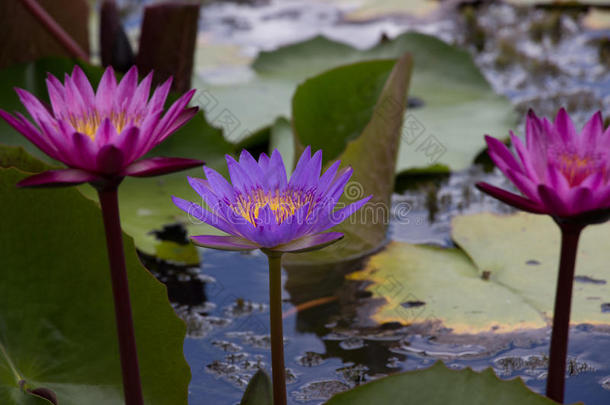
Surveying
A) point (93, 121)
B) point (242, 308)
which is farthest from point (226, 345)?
point (93, 121)

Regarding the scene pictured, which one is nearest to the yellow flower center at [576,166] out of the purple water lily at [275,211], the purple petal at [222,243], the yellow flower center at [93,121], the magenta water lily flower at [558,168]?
the magenta water lily flower at [558,168]

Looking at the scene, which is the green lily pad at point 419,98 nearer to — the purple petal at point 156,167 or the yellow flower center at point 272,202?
the yellow flower center at point 272,202

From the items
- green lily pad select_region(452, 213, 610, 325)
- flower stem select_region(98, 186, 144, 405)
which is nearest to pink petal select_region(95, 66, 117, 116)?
flower stem select_region(98, 186, 144, 405)

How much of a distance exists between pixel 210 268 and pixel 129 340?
0.79 meters

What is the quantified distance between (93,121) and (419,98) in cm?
176

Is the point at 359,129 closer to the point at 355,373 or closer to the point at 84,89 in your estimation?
the point at 355,373

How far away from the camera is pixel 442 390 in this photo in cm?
73

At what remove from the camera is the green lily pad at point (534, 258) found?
123cm

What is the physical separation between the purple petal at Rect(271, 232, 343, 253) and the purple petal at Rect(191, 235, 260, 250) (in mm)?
30

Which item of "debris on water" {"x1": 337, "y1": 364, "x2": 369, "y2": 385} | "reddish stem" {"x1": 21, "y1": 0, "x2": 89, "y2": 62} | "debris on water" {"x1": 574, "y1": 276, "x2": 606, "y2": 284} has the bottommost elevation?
"debris on water" {"x1": 337, "y1": 364, "x2": 369, "y2": 385}

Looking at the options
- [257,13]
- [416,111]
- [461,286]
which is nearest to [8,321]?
[461,286]

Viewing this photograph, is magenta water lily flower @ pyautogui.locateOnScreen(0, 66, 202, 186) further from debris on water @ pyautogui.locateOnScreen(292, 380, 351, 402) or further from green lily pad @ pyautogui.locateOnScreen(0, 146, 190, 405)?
debris on water @ pyautogui.locateOnScreen(292, 380, 351, 402)

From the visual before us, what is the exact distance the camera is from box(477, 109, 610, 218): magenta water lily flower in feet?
2.07

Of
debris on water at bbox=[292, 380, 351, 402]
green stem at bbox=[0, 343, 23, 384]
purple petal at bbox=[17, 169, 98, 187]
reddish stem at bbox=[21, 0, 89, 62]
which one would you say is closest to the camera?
purple petal at bbox=[17, 169, 98, 187]
